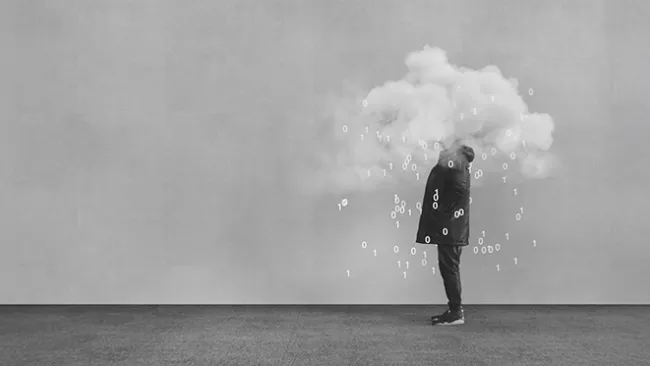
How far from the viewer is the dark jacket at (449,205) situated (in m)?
4.58

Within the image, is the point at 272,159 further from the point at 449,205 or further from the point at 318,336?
the point at 318,336

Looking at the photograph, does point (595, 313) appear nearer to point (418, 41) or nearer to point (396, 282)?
point (396, 282)

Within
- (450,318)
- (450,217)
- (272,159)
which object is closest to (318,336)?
(450,318)

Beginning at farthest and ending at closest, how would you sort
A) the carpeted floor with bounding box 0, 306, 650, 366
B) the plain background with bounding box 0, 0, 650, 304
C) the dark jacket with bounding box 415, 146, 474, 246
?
the plain background with bounding box 0, 0, 650, 304 → the dark jacket with bounding box 415, 146, 474, 246 → the carpeted floor with bounding box 0, 306, 650, 366

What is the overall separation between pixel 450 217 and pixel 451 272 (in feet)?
1.15

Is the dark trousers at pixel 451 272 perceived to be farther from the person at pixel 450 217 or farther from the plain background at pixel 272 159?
the plain background at pixel 272 159

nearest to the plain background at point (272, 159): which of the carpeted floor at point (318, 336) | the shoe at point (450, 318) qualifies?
the carpeted floor at point (318, 336)

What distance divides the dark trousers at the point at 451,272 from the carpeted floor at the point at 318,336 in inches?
6.7

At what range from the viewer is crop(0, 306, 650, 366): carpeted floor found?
3582mm

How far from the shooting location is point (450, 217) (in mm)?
4578

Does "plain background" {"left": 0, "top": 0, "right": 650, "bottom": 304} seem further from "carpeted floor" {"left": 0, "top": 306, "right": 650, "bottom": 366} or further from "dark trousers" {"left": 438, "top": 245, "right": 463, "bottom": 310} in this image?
"dark trousers" {"left": 438, "top": 245, "right": 463, "bottom": 310}

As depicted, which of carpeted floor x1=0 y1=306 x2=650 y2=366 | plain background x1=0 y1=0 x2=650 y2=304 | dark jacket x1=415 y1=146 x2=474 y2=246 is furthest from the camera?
plain background x1=0 y1=0 x2=650 y2=304

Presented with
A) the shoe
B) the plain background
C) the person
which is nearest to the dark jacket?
the person

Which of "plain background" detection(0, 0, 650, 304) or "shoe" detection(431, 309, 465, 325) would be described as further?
"plain background" detection(0, 0, 650, 304)
